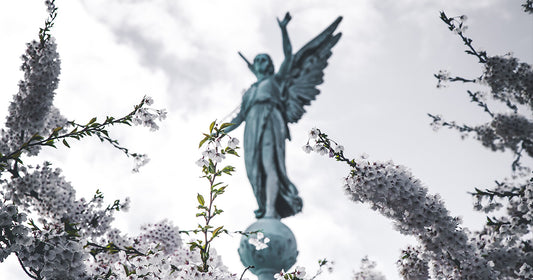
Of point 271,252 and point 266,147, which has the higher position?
point 266,147

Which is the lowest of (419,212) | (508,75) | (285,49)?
(419,212)

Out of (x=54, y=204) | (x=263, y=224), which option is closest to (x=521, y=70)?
(x=263, y=224)

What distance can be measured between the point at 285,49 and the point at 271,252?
462 centimetres

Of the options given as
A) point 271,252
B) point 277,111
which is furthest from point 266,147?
point 271,252

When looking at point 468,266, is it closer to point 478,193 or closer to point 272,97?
point 478,193

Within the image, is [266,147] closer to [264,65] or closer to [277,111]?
[277,111]

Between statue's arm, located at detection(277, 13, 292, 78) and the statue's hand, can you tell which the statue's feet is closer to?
statue's arm, located at detection(277, 13, 292, 78)

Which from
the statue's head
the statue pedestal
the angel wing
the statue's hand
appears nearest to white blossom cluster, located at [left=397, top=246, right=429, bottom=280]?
the statue pedestal

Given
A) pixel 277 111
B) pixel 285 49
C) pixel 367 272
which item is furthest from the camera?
pixel 285 49

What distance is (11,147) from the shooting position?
399 centimetres

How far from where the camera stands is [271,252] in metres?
7.34

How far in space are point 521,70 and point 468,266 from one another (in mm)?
3048

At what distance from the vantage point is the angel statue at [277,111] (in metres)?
8.70

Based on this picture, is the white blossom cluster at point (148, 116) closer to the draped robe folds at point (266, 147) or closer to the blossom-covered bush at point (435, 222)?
the blossom-covered bush at point (435, 222)
